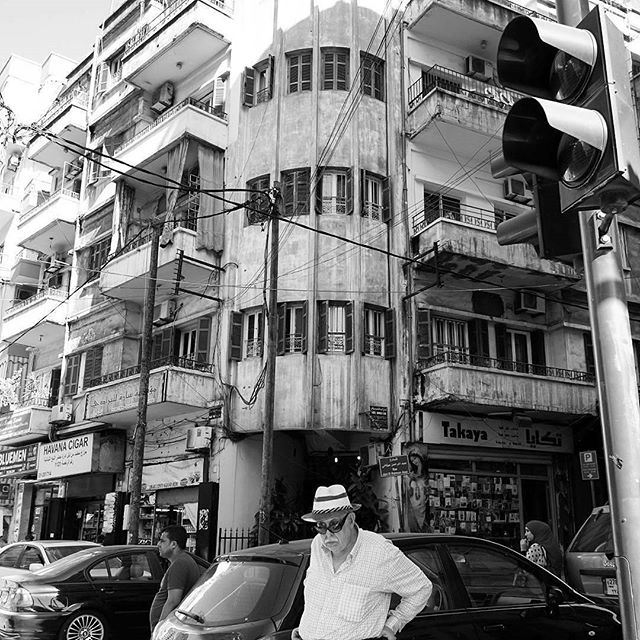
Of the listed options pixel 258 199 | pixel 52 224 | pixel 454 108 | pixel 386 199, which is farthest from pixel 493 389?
pixel 52 224

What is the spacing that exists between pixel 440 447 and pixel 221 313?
23.5ft

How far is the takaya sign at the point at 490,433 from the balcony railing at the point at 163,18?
14.5m

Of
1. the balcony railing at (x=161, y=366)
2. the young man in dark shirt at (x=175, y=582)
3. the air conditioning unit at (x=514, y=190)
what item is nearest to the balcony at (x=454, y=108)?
the air conditioning unit at (x=514, y=190)

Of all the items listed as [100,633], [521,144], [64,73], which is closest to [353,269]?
[100,633]

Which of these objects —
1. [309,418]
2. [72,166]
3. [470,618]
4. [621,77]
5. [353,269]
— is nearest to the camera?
[621,77]

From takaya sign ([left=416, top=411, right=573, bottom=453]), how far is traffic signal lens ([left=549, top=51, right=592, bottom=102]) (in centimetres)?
1546

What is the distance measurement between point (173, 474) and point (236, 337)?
4410mm

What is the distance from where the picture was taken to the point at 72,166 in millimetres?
31188

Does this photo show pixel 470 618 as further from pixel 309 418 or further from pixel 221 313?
pixel 221 313

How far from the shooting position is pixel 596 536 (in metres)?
9.09

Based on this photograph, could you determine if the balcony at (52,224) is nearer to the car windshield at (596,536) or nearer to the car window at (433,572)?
the car windshield at (596,536)

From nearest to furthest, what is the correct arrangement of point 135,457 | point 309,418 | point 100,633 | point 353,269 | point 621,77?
point 621,77 → point 100,633 → point 135,457 → point 309,418 → point 353,269

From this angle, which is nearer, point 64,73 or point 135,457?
point 135,457

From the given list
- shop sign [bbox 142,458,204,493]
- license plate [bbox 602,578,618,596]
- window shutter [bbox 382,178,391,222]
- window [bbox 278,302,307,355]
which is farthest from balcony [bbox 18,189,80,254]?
license plate [bbox 602,578,618,596]
